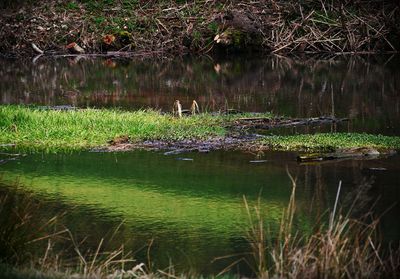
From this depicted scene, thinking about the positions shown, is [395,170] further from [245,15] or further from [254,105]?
[245,15]

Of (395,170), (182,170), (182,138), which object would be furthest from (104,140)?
(395,170)

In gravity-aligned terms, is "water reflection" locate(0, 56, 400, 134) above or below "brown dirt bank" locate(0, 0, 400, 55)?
below

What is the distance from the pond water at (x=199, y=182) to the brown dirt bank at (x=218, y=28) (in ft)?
36.8

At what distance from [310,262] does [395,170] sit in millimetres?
5973

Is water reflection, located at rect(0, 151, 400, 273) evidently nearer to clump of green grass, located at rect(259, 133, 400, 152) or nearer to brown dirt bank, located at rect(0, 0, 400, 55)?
clump of green grass, located at rect(259, 133, 400, 152)

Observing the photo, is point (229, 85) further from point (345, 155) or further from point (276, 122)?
point (345, 155)

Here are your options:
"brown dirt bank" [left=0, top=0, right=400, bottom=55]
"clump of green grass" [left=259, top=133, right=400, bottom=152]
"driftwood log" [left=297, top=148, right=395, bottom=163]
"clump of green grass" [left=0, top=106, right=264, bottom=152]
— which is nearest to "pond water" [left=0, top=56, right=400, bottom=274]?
"driftwood log" [left=297, top=148, right=395, bottom=163]

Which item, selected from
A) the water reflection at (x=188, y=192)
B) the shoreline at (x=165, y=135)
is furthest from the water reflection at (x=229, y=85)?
the water reflection at (x=188, y=192)

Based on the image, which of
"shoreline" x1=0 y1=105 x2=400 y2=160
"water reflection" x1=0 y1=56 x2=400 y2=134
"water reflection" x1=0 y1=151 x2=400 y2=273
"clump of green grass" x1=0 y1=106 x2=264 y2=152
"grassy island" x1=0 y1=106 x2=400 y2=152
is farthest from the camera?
"water reflection" x1=0 y1=56 x2=400 y2=134

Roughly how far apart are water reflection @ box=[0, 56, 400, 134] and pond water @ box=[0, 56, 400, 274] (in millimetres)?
65

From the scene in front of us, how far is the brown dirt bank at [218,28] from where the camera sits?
3531 cm

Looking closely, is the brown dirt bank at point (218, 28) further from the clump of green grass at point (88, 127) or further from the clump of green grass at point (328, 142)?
the clump of green grass at point (328, 142)

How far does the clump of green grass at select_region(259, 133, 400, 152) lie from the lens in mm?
14883

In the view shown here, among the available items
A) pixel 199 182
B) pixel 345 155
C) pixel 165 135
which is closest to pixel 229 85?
pixel 165 135
